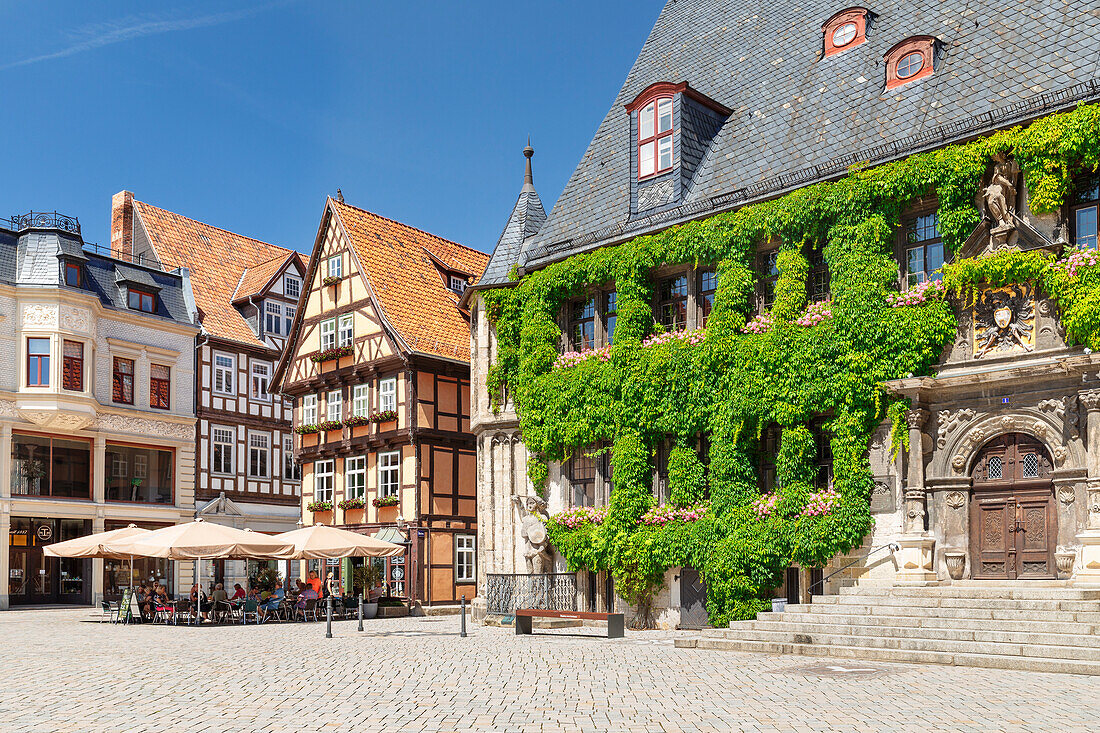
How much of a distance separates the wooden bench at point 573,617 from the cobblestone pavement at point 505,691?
4.55 ft

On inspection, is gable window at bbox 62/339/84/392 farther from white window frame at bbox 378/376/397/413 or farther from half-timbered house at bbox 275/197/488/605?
white window frame at bbox 378/376/397/413

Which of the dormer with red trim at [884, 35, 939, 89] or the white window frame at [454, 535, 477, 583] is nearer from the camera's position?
the dormer with red trim at [884, 35, 939, 89]

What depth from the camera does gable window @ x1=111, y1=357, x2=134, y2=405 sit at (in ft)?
137

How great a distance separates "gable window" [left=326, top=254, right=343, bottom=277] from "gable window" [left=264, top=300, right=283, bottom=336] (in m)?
11.7

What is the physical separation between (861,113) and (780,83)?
10.8ft

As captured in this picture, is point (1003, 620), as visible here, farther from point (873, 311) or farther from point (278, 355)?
point (278, 355)

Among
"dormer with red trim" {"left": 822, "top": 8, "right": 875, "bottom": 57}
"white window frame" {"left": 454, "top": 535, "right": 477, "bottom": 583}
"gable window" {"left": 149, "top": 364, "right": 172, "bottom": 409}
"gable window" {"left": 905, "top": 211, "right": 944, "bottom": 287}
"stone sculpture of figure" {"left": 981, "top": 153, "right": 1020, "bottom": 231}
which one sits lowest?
"white window frame" {"left": 454, "top": 535, "right": 477, "bottom": 583}

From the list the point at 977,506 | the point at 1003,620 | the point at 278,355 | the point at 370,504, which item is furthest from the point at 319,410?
the point at 1003,620

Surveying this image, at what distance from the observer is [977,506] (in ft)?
68.9

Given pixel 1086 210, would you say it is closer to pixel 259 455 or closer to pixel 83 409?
pixel 83 409

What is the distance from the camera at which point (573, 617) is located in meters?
22.9

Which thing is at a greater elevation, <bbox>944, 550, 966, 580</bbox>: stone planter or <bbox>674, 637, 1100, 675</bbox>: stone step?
<bbox>944, 550, 966, 580</bbox>: stone planter

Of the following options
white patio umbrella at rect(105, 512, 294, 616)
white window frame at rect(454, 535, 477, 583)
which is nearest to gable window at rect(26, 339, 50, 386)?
white patio umbrella at rect(105, 512, 294, 616)

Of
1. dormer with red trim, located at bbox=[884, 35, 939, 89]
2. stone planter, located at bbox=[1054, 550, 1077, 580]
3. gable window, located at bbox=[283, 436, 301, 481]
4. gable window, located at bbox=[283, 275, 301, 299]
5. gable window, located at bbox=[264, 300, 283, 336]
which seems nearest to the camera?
stone planter, located at bbox=[1054, 550, 1077, 580]
